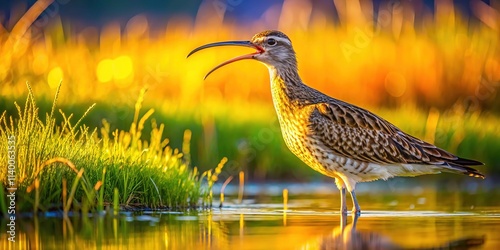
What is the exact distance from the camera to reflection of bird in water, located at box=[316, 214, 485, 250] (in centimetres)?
1034

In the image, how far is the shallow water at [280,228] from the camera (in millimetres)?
10477

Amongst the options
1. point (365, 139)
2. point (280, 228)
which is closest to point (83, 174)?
point (280, 228)

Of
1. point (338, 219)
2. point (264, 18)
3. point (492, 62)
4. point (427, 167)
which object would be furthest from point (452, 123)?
point (264, 18)

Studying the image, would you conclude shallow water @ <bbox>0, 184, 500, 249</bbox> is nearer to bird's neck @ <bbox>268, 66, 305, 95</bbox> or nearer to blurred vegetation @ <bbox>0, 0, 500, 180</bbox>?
bird's neck @ <bbox>268, 66, 305, 95</bbox>

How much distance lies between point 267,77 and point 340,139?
11.1 metres

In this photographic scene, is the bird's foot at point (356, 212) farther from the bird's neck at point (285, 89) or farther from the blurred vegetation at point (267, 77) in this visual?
the blurred vegetation at point (267, 77)

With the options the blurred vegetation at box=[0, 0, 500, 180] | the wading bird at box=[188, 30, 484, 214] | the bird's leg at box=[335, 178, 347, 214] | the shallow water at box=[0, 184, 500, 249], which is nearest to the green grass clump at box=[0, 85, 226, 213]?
the shallow water at box=[0, 184, 500, 249]

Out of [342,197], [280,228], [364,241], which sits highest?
[342,197]

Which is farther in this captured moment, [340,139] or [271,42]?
[271,42]

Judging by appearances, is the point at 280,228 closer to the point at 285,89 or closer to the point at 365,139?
the point at 365,139

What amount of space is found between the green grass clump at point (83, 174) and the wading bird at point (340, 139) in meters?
1.30

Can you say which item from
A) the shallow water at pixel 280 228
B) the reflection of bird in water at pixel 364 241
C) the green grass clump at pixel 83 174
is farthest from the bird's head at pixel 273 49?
the reflection of bird in water at pixel 364 241

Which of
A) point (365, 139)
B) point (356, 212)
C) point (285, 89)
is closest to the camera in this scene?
point (356, 212)

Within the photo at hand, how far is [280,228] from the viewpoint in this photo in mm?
11852
